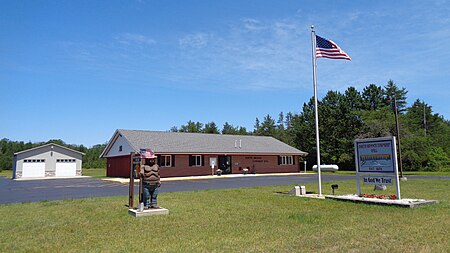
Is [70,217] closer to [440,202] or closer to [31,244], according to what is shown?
[31,244]

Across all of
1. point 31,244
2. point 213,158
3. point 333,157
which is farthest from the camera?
point 333,157

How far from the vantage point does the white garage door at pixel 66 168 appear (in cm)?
3828

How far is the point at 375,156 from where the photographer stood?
12094 millimetres

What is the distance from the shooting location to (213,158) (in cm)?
3419

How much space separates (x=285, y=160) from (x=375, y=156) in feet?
91.5

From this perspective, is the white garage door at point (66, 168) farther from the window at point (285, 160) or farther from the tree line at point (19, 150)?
the tree line at point (19, 150)

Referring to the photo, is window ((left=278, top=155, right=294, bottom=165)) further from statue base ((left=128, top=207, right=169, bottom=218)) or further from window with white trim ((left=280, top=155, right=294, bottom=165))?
statue base ((left=128, top=207, right=169, bottom=218))

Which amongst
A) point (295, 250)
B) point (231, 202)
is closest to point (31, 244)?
point (295, 250)

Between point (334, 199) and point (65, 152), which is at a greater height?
point (65, 152)

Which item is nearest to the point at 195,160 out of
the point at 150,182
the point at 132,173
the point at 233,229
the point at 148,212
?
the point at 132,173

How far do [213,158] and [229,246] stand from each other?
28.3 metres

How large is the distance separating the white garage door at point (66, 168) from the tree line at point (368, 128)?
33771mm

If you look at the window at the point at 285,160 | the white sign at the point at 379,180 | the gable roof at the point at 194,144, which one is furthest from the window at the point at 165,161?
the white sign at the point at 379,180

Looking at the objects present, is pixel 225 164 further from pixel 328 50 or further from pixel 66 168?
pixel 328 50
